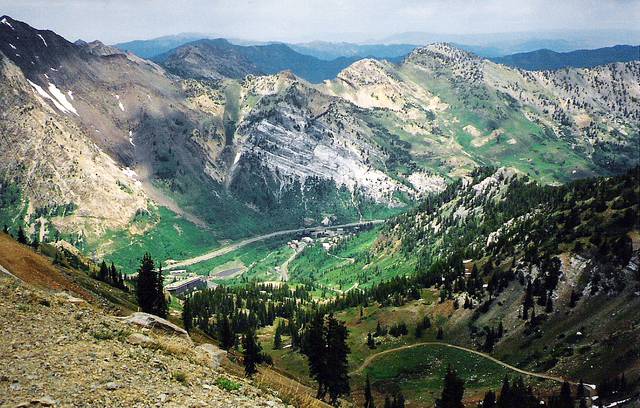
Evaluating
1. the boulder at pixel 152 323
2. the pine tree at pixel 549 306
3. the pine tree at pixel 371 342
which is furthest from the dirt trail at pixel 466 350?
the boulder at pixel 152 323

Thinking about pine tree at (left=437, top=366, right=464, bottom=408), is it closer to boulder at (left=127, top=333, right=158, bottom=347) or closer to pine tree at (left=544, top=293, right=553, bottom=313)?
pine tree at (left=544, top=293, right=553, bottom=313)

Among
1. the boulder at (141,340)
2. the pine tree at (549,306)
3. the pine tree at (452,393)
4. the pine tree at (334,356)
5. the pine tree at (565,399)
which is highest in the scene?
the boulder at (141,340)

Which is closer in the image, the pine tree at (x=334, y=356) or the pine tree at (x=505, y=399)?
the pine tree at (x=334, y=356)

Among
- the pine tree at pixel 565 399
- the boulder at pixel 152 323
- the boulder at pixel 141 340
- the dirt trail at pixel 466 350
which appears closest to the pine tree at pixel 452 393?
the pine tree at pixel 565 399

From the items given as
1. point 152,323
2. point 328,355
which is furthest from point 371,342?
point 152,323

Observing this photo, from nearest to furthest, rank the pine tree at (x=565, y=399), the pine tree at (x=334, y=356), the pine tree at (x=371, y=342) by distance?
1. the pine tree at (x=334, y=356)
2. the pine tree at (x=565, y=399)
3. the pine tree at (x=371, y=342)

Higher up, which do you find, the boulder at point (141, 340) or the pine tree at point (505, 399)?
the boulder at point (141, 340)

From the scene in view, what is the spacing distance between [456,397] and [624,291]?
253ft

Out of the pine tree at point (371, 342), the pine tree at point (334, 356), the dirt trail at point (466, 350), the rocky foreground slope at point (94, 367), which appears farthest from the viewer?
the pine tree at point (371, 342)

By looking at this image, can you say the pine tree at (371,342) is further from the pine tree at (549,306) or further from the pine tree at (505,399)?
the pine tree at (505,399)

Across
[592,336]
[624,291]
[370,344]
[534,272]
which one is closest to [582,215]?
[534,272]

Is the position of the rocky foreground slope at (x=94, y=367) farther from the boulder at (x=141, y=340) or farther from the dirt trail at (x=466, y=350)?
the dirt trail at (x=466, y=350)

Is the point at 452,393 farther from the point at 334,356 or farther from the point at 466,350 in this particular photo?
the point at 466,350

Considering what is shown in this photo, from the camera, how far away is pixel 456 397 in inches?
3718
